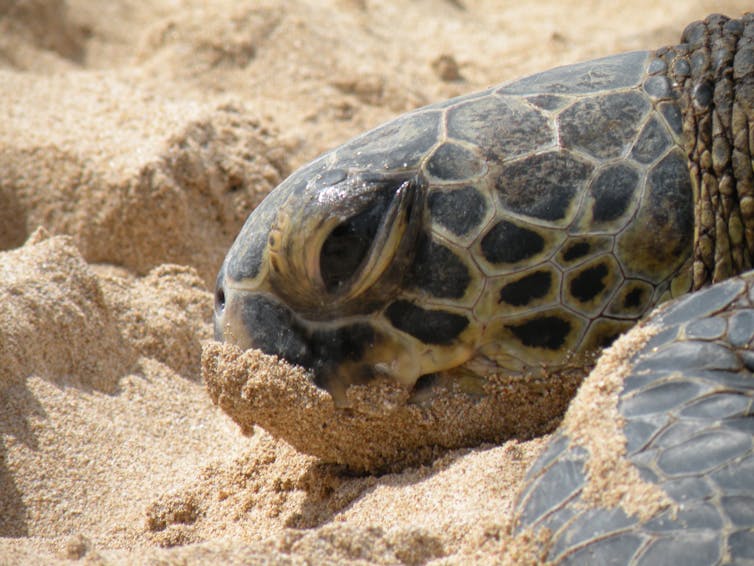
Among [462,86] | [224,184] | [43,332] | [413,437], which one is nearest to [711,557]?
[413,437]

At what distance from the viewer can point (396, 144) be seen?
2.27 meters

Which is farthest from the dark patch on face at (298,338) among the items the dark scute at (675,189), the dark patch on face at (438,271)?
the dark scute at (675,189)

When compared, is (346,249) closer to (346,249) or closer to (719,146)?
(346,249)

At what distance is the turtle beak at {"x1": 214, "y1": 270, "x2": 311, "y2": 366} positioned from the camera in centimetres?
213

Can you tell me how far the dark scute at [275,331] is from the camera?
2.13m

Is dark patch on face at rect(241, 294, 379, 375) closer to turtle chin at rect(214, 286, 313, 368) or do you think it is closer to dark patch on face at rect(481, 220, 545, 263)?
turtle chin at rect(214, 286, 313, 368)

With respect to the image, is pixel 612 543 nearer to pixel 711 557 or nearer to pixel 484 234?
pixel 711 557

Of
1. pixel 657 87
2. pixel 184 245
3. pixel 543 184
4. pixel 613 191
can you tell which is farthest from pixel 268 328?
pixel 184 245

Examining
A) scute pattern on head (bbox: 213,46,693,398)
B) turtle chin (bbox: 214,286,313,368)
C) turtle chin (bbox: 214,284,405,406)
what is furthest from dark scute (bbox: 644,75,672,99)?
turtle chin (bbox: 214,286,313,368)

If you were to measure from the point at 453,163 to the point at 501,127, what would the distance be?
15 centimetres

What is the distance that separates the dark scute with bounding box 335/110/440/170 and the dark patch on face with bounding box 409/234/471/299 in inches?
7.3

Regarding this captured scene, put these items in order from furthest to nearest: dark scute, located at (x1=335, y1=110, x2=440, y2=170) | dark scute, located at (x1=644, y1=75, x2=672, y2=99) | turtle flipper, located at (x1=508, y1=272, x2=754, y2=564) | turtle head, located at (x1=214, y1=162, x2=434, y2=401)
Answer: dark scute, located at (x1=644, y1=75, x2=672, y2=99) → dark scute, located at (x1=335, y1=110, x2=440, y2=170) → turtle head, located at (x1=214, y1=162, x2=434, y2=401) → turtle flipper, located at (x1=508, y1=272, x2=754, y2=564)

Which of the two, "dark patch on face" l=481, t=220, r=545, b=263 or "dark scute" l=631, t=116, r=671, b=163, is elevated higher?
"dark scute" l=631, t=116, r=671, b=163

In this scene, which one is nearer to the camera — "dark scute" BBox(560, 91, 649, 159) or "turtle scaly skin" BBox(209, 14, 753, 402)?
"turtle scaly skin" BBox(209, 14, 753, 402)
